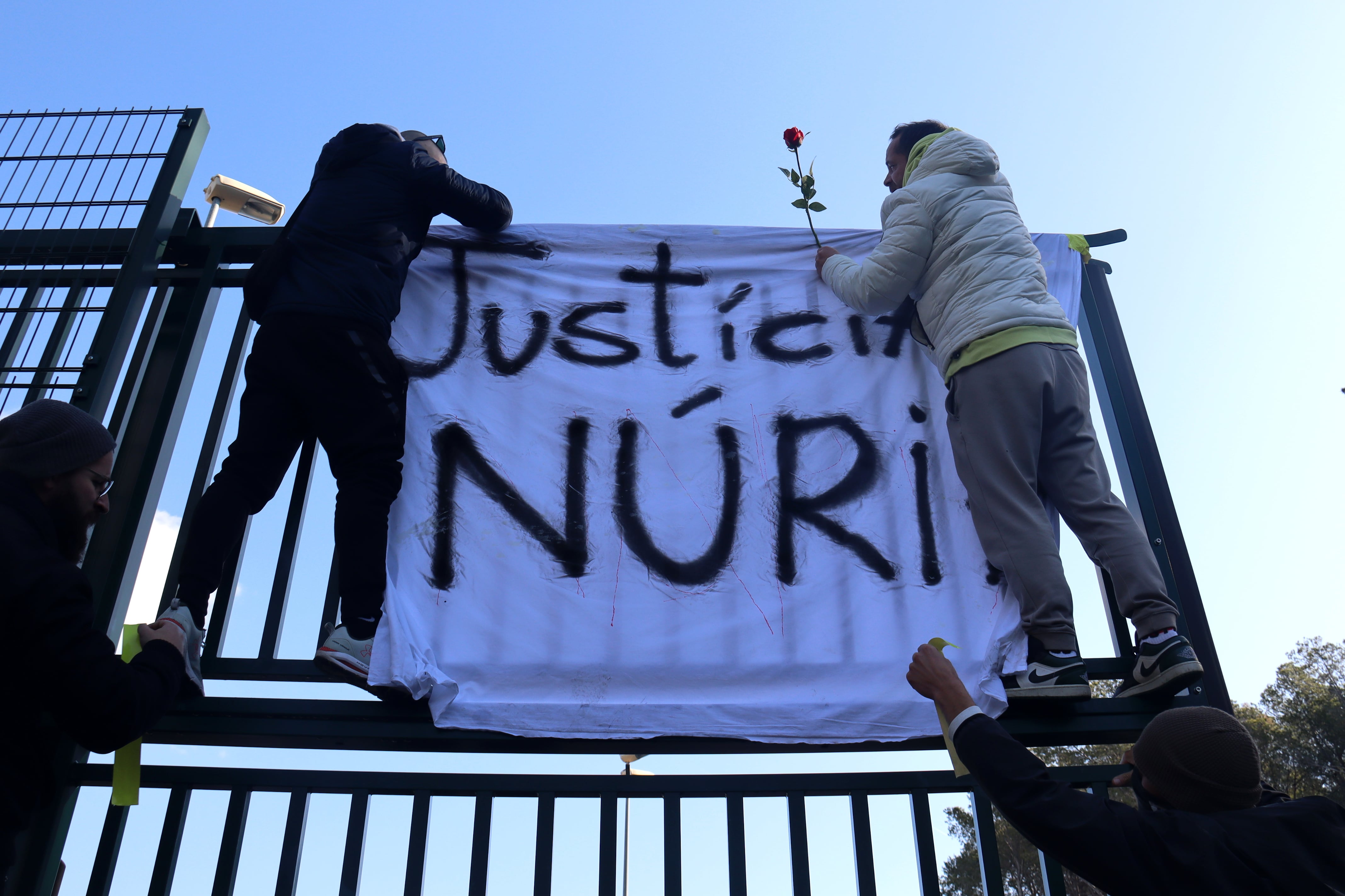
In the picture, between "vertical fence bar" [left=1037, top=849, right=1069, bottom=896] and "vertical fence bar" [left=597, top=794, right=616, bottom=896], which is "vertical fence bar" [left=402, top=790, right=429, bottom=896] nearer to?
"vertical fence bar" [left=597, top=794, right=616, bottom=896]

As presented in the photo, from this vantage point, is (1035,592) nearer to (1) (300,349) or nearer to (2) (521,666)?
(2) (521,666)

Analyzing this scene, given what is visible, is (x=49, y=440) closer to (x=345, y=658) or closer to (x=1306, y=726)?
(x=345, y=658)

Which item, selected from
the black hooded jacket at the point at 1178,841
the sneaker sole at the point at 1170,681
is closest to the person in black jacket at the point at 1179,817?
the black hooded jacket at the point at 1178,841

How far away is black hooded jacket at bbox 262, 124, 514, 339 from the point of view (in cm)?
309

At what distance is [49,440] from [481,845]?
1.55 metres

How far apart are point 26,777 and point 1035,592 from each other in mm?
2601

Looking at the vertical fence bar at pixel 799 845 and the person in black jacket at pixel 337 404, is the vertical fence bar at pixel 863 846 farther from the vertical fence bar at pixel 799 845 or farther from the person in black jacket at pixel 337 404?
the person in black jacket at pixel 337 404

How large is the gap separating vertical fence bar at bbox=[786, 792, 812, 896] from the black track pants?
53.9 inches

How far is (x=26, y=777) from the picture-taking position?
1.90 metres

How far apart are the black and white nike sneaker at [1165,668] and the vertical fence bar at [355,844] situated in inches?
90.7

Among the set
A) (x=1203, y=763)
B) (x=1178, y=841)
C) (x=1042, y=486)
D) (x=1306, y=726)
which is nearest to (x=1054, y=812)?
(x=1178, y=841)

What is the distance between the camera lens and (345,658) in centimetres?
272

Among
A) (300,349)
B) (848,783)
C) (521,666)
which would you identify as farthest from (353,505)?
(848,783)

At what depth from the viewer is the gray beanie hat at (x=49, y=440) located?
2.14 metres
